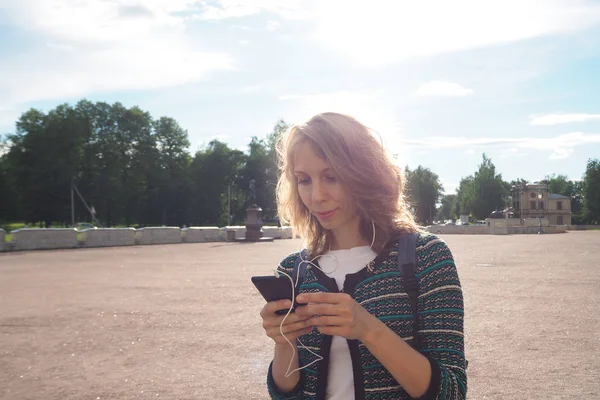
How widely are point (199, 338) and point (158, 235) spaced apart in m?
29.2

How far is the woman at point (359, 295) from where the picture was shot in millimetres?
1998

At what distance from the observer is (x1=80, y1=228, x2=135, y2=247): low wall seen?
3103 cm

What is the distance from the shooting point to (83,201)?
2370 inches

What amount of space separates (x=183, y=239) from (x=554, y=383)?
3393cm

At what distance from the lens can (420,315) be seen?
7.14 ft

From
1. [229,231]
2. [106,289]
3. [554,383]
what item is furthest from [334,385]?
[229,231]

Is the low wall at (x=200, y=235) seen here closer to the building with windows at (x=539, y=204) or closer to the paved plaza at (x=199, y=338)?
the paved plaza at (x=199, y=338)

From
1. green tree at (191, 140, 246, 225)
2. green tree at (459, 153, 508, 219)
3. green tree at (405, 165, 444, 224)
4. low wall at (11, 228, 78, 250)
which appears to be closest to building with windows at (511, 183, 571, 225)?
green tree at (459, 153, 508, 219)

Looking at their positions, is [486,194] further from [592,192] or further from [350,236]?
Answer: [350,236]

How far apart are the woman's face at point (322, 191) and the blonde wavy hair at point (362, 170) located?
0.02m

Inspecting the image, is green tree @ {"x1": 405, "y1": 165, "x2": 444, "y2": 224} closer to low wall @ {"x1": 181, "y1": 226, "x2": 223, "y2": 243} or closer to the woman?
low wall @ {"x1": 181, "y1": 226, "x2": 223, "y2": 243}

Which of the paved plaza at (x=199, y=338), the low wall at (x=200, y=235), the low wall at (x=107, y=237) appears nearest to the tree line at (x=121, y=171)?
the low wall at (x=200, y=235)

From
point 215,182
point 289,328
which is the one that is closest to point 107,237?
point 289,328

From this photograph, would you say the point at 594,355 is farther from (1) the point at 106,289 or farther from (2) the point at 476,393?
(1) the point at 106,289
